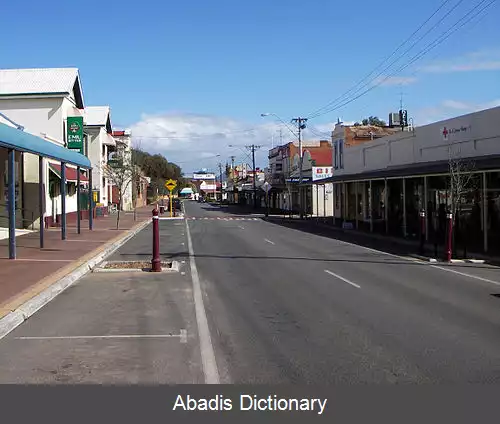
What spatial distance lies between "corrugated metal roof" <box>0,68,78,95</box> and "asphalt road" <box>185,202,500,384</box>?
25.1 metres

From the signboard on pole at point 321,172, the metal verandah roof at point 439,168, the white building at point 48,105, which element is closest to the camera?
the metal verandah roof at point 439,168

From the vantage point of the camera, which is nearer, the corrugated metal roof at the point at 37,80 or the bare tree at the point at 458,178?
the bare tree at the point at 458,178

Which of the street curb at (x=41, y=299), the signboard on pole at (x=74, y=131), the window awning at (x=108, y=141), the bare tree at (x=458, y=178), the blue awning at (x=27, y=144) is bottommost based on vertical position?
the street curb at (x=41, y=299)

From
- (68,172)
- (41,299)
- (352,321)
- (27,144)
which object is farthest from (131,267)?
(68,172)

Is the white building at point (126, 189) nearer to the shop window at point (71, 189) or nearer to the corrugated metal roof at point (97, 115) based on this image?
the corrugated metal roof at point (97, 115)

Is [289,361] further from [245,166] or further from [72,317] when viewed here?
[245,166]

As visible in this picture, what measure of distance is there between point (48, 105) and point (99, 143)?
49.9 feet

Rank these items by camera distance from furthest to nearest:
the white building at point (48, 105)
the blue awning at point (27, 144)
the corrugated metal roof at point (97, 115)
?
the corrugated metal roof at point (97, 115), the white building at point (48, 105), the blue awning at point (27, 144)

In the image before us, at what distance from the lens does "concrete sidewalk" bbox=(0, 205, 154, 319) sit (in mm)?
11062

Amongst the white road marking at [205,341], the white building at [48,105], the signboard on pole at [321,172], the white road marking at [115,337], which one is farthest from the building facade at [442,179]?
the white building at [48,105]

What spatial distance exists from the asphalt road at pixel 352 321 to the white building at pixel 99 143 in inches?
1490

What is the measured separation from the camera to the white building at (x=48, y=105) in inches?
1364

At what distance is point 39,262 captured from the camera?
16109mm

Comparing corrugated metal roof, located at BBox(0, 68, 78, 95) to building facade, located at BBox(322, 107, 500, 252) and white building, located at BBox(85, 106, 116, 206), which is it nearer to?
white building, located at BBox(85, 106, 116, 206)
